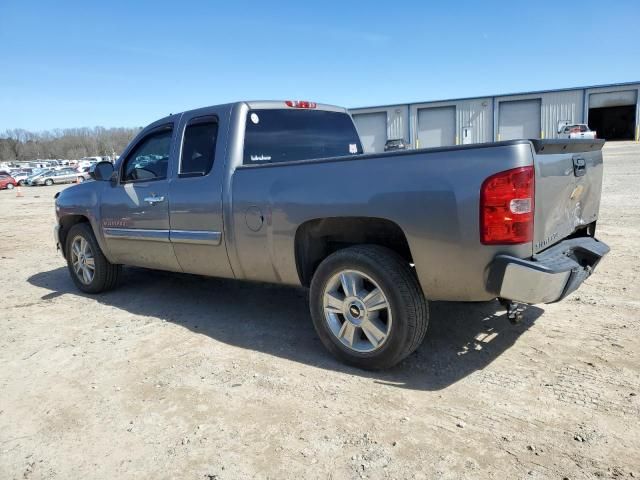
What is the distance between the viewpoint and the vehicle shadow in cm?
354

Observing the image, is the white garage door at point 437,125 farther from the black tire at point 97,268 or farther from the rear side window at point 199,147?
the rear side window at point 199,147

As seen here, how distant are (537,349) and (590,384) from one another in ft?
1.91

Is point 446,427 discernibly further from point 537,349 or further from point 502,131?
point 502,131

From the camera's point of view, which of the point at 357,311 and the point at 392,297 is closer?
the point at 392,297

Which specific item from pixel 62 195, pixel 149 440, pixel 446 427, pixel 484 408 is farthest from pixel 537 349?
pixel 62 195

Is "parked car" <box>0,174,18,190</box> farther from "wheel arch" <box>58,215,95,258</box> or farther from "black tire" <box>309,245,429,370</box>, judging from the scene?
"black tire" <box>309,245,429,370</box>

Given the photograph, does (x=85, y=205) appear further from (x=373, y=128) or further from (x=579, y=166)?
(x=373, y=128)

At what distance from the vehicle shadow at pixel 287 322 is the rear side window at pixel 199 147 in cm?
143

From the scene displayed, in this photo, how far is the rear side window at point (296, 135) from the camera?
4.38 m

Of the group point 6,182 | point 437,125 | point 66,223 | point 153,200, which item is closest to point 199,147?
point 153,200

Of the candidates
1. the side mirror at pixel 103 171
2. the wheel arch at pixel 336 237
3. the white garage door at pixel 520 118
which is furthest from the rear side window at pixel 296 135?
the white garage door at pixel 520 118

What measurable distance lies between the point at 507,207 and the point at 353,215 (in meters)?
0.99

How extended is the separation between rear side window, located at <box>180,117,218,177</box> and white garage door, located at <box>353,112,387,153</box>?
141ft

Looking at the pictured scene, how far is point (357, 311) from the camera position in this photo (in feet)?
11.4
